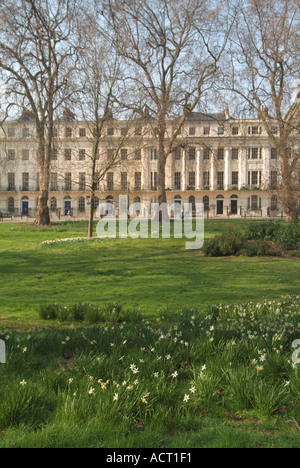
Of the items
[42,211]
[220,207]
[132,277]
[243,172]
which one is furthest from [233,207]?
[132,277]

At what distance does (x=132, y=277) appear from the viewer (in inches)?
467

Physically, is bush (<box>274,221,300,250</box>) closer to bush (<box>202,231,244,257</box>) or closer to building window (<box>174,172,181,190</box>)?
bush (<box>202,231,244,257</box>)

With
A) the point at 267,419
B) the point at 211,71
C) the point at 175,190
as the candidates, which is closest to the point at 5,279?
the point at 267,419

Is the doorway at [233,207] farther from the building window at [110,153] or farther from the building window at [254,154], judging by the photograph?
the building window at [110,153]

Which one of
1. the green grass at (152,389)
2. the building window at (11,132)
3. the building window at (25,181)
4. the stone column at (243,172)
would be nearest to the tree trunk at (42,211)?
the building window at (11,132)

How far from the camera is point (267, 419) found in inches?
143

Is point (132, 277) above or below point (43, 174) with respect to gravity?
below

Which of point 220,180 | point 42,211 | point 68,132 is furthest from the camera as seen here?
point 220,180

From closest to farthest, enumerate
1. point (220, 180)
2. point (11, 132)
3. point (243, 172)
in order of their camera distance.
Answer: point (11, 132) < point (243, 172) < point (220, 180)

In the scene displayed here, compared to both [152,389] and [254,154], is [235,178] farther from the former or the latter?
[152,389]

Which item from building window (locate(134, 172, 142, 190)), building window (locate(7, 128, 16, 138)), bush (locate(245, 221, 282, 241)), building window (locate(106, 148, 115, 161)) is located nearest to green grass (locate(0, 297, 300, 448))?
bush (locate(245, 221, 282, 241))

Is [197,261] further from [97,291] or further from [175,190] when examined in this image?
[175,190]

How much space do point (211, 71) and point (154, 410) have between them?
2758 centimetres

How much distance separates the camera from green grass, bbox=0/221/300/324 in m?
9.07
